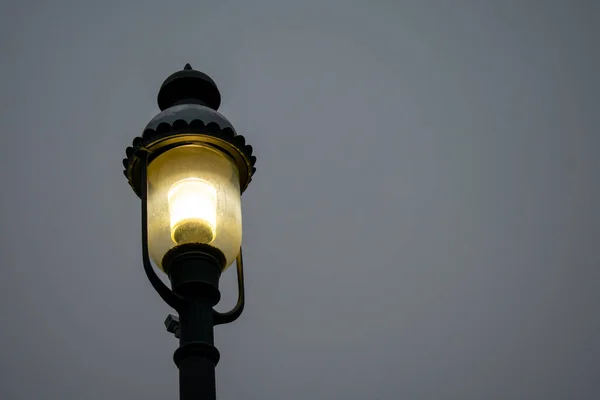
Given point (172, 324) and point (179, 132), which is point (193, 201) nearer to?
point (179, 132)

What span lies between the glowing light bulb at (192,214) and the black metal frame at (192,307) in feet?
0.27

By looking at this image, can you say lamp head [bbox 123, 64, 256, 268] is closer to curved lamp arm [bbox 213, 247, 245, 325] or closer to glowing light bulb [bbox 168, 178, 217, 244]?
glowing light bulb [bbox 168, 178, 217, 244]

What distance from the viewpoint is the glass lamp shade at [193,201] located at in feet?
12.2

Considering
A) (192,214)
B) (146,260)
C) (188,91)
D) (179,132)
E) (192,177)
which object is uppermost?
(188,91)

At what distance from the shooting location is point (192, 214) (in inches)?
147

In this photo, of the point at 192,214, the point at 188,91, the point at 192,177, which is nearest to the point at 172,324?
the point at 192,214

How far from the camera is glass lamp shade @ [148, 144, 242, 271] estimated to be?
371 cm

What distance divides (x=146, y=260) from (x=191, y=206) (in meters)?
0.40

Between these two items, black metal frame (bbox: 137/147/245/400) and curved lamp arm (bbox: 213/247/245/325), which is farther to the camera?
curved lamp arm (bbox: 213/247/245/325)

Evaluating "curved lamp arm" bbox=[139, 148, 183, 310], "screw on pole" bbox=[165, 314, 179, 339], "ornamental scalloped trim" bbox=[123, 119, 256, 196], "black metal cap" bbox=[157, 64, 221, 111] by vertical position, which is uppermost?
"black metal cap" bbox=[157, 64, 221, 111]

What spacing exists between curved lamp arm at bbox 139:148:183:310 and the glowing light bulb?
13 cm

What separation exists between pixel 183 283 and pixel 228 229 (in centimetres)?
37

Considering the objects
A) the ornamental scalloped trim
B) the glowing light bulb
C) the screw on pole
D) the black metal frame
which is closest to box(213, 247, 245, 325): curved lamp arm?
the black metal frame

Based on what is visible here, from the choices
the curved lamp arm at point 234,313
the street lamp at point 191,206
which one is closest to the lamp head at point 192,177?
the street lamp at point 191,206
